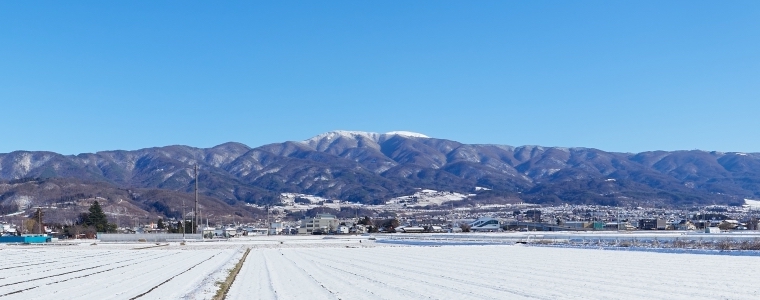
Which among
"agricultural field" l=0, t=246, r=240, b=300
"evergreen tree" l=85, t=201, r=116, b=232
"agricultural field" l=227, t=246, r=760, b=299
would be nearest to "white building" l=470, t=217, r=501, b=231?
"evergreen tree" l=85, t=201, r=116, b=232

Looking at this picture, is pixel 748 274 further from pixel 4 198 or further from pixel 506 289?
pixel 4 198

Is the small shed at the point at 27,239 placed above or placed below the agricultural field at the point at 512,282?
below

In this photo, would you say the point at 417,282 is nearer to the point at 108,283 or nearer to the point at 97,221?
the point at 108,283

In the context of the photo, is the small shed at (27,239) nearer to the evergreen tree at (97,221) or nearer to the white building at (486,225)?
the evergreen tree at (97,221)

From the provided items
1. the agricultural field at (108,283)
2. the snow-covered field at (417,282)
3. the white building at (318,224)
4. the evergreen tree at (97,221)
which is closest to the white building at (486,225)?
the white building at (318,224)

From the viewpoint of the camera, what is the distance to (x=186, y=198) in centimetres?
19888

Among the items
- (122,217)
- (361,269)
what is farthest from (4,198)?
(361,269)

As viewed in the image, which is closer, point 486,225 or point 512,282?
point 512,282

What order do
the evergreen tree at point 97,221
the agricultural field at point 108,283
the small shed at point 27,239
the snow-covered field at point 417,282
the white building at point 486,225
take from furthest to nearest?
the white building at point 486,225 < the evergreen tree at point 97,221 < the small shed at point 27,239 < the agricultural field at point 108,283 < the snow-covered field at point 417,282

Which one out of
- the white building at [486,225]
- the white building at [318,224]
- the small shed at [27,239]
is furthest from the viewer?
the white building at [318,224]

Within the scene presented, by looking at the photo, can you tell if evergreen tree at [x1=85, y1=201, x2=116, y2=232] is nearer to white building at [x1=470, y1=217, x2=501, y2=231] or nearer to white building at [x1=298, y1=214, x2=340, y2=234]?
white building at [x1=298, y1=214, x2=340, y2=234]

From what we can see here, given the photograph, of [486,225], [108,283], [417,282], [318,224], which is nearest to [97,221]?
[318,224]

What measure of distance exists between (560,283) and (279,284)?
6694 millimetres

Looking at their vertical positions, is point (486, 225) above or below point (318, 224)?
below
